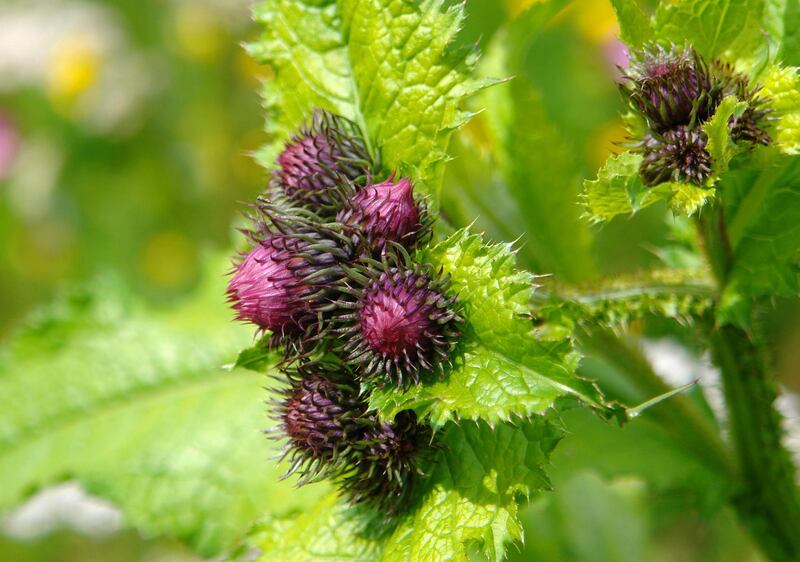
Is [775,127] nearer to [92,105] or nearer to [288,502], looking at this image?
[288,502]

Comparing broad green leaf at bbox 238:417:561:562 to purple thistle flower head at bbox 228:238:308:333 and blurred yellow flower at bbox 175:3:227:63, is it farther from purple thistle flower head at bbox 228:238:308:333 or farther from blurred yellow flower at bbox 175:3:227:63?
blurred yellow flower at bbox 175:3:227:63

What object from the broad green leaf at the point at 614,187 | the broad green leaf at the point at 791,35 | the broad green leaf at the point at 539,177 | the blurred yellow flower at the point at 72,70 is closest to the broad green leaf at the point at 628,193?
the broad green leaf at the point at 614,187

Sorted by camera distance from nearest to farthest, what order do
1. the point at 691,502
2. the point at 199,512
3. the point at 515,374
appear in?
the point at 515,374
the point at 691,502
the point at 199,512

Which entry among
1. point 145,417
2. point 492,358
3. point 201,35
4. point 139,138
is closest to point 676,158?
point 492,358

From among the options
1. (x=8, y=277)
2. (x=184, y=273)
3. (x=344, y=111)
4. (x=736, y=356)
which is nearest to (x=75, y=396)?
(x=344, y=111)

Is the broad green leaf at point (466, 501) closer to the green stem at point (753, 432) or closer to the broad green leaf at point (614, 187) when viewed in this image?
the broad green leaf at point (614, 187)

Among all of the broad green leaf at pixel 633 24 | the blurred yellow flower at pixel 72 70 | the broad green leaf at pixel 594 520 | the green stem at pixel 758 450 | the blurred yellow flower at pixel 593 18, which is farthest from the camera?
the blurred yellow flower at pixel 72 70
